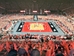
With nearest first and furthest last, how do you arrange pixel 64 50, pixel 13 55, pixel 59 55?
pixel 13 55
pixel 59 55
pixel 64 50

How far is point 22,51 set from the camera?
7855 millimetres

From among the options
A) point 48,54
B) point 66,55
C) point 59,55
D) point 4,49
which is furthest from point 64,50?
point 4,49

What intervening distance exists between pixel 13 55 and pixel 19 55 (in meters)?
0.39

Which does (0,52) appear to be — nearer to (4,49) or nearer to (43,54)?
(4,49)

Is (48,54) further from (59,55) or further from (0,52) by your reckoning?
(0,52)

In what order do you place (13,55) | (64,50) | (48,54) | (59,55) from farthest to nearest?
(64,50) < (48,54) < (59,55) < (13,55)

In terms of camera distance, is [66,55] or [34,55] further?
[66,55]

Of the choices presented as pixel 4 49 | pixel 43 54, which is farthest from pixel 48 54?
pixel 4 49

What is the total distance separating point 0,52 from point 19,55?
133 inches

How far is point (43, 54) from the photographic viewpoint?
9219mm

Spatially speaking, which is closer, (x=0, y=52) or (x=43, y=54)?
(x=43, y=54)

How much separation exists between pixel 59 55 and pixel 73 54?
62 centimetres

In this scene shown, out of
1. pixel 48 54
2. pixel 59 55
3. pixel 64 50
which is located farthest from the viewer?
pixel 64 50

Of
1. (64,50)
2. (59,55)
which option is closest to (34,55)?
(59,55)
